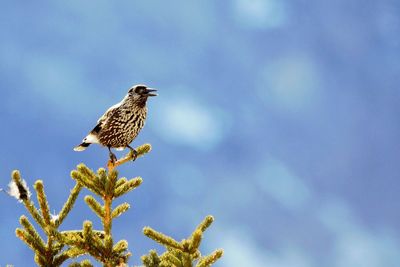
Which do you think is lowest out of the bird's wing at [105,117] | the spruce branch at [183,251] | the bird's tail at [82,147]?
the spruce branch at [183,251]

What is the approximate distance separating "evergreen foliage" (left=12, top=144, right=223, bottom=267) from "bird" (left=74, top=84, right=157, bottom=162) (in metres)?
2.57

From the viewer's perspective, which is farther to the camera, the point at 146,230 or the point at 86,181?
the point at 86,181

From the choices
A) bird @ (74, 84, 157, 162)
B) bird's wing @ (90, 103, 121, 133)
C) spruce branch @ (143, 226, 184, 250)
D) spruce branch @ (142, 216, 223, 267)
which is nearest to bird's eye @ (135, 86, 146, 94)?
bird @ (74, 84, 157, 162)

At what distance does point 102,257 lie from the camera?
5.36 meters

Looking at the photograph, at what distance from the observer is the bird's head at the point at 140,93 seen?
28.6 feet

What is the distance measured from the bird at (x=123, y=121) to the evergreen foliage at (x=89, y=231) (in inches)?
101

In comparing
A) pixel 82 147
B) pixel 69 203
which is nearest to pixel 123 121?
pixel 82 147

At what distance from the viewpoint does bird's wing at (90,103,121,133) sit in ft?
28.6

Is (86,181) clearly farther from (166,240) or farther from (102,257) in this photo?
(166,240)

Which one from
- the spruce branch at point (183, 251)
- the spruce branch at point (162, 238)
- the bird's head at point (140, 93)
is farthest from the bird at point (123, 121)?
the spruce branch at point (162, 238)

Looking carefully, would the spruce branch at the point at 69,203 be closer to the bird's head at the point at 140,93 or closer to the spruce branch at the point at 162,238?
the spruce branch at the point at 162,238

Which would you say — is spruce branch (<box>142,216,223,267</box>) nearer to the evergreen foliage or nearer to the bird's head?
the evergreen foliage

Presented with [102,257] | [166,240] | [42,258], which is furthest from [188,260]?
[42,258]

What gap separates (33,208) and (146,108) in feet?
11.3
